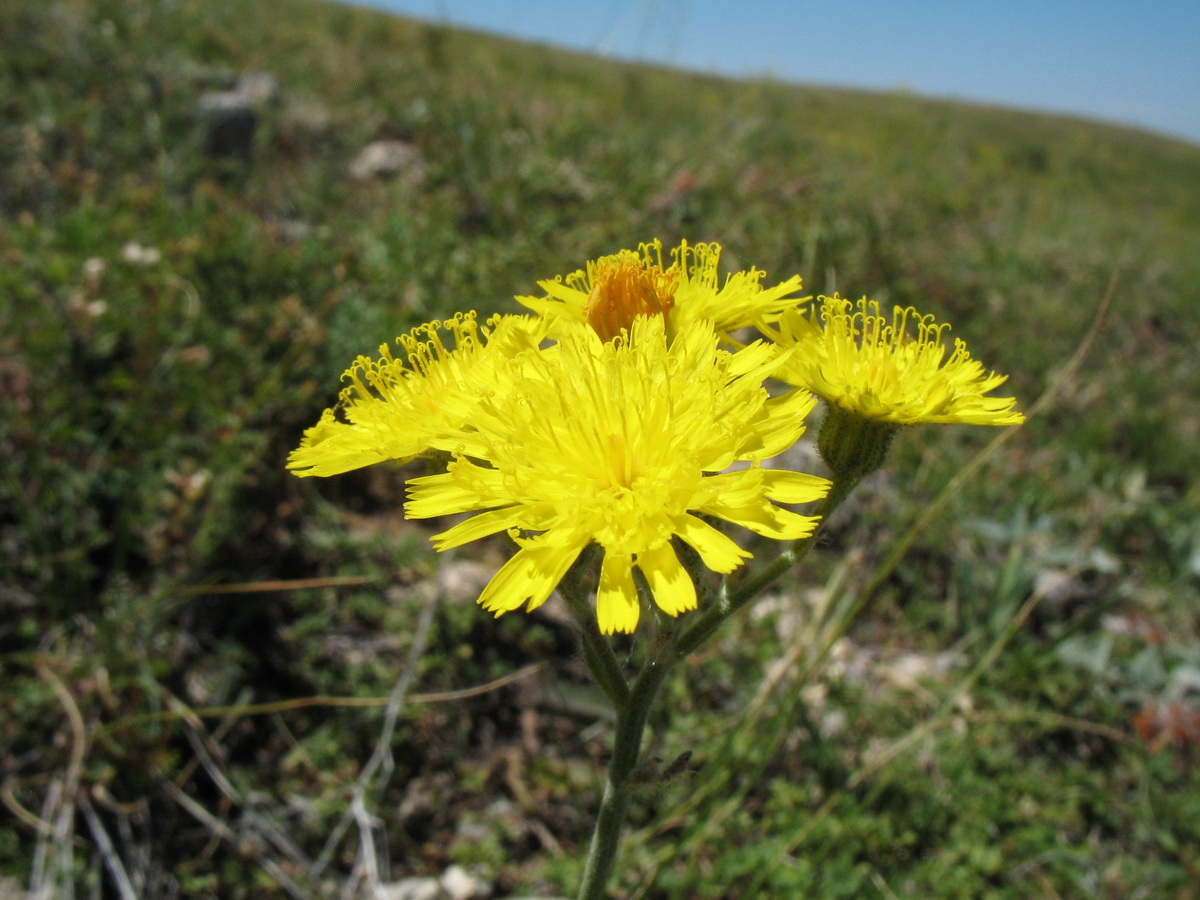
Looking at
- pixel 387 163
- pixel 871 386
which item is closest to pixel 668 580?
pixel 871 386

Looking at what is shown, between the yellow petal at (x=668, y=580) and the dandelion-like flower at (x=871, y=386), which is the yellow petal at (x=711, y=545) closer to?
the yellow petal at (x=668, y=580)

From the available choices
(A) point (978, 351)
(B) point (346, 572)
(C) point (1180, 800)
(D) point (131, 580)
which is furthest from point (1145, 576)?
(D) point (131, 580)

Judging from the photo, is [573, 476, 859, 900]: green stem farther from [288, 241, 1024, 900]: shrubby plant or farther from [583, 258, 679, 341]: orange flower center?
[583, 258, 679, 341]: orange flower center

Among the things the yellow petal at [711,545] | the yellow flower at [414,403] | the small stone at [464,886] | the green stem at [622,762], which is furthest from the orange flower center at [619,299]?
the small stone at [464,886]

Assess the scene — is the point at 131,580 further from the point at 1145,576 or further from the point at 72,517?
the point at 1145,576

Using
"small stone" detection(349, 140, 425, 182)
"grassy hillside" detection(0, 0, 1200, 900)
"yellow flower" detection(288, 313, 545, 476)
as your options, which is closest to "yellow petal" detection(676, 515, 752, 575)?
"grassy hillside" detection(0, 0, 1200, 900)
